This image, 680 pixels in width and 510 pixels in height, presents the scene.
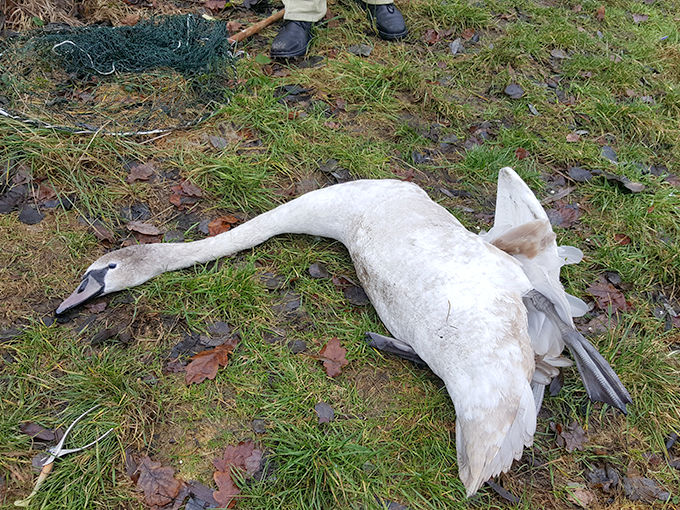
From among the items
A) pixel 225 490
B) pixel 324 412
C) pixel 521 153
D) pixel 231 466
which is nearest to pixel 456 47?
pixel 521 153

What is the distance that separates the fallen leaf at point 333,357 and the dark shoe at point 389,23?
3.73m

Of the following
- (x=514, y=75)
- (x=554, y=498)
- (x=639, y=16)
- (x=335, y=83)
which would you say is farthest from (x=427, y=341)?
(x=639, y=16)

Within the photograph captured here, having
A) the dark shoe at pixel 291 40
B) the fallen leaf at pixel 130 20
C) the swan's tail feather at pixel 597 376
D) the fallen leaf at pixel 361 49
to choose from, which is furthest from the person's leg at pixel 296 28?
the swan's tail feather at pixel 597 376

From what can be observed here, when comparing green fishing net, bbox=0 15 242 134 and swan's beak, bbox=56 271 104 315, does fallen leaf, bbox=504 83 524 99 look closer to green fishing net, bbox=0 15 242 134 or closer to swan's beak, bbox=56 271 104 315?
green fishing net, bbox=0 15 242 134

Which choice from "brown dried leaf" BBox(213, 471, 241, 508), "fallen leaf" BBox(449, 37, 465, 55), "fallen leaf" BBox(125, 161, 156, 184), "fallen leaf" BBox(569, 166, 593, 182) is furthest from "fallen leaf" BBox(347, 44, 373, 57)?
"brown dried leaf" BBox(213, 471, 241, 508)

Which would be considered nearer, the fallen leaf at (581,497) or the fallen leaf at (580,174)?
the fallen leaf at (581,497)

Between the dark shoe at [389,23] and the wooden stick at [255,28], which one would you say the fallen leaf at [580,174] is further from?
the wooden stick at [255,28]

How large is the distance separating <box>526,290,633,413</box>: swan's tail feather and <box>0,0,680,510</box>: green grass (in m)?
0.46

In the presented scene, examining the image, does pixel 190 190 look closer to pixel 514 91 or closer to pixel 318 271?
pixel 318 271

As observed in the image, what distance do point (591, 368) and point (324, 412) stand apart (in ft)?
4.83

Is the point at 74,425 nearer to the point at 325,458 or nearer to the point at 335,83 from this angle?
the point at 325,458

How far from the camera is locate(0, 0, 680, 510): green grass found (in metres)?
2.68

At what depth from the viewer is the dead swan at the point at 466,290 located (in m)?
2.47

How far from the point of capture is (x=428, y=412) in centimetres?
293
